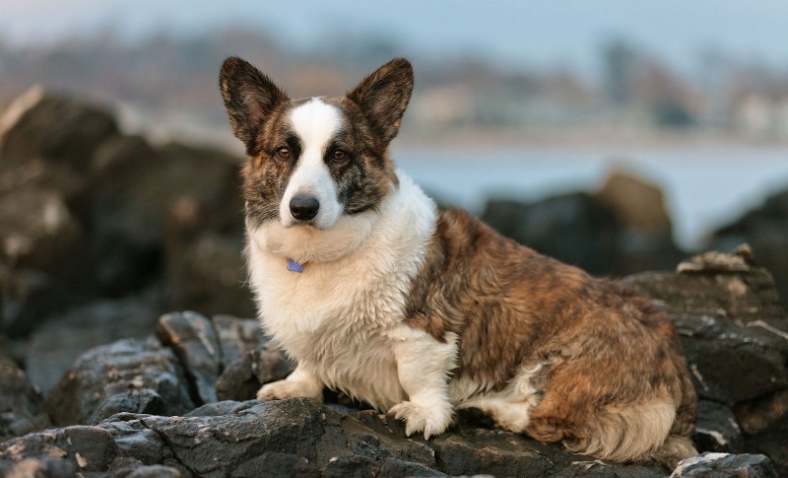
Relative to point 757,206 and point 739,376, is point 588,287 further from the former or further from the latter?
point 757,206

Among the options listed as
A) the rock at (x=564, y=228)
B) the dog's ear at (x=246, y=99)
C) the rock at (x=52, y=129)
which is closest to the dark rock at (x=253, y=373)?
the dog's ear at (x=246, y=99)

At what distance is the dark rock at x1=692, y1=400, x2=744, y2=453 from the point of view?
22.9 feet

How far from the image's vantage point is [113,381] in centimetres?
743

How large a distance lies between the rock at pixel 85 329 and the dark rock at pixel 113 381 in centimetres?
282

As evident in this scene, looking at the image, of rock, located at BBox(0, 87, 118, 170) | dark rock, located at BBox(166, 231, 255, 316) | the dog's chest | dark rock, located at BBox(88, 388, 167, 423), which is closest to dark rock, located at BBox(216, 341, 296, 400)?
dark rock, located at BBox(88, 388, 167, 423)

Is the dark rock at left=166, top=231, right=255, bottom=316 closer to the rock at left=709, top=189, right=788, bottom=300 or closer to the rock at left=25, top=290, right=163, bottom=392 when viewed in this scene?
the rock at left=25, top=290, right=163, bottom=392

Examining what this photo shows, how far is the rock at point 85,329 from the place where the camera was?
11.3 meters

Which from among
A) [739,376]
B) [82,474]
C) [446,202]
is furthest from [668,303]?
[446,202]

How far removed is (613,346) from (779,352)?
2.09m

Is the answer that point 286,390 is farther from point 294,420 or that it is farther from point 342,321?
point 294,420

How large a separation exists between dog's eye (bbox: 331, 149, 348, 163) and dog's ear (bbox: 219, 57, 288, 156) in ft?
1.96

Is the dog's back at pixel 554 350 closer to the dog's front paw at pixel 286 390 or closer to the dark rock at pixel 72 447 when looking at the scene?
the dog's front paw at pixel 286 390

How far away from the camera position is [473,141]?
52094 mm

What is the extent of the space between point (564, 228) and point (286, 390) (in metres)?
15.5
